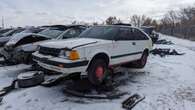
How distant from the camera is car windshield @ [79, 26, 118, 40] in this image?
23.7ft

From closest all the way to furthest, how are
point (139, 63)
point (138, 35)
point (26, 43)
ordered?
point (138, 35), point (139, 63), point (26, 43)

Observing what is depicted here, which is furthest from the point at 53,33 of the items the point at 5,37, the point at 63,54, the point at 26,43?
the point at 63,54

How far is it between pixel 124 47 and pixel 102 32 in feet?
2.68

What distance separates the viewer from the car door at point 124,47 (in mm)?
7185

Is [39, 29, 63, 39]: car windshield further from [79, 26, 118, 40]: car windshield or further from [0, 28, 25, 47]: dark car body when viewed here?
[79, 26, 118, 40]: car windshield

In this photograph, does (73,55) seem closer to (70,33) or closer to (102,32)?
(102,32)

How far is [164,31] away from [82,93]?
44.0 m

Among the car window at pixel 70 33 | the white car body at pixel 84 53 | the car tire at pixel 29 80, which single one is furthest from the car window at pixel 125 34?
the car window at pixel 70 33

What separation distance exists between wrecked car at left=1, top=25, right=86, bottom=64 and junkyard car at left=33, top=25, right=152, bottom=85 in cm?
198

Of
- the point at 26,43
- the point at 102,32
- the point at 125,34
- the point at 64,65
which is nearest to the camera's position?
the point at 64,65

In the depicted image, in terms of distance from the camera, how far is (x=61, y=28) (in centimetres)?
1098

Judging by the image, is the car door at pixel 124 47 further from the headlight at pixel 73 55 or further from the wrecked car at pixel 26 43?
the wrecked car at pixel 26 43

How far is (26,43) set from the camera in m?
9.59

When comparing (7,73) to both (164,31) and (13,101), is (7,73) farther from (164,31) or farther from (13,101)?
(164,31)
